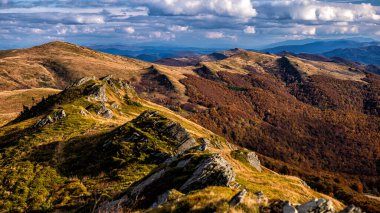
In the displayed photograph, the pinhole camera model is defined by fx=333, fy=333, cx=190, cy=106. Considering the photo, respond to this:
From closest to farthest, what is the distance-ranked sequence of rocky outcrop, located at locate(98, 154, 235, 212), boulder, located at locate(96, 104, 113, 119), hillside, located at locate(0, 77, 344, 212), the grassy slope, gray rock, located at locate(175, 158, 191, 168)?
hillside, located at locate(0, 77, 344, 212), rocky outcrop, located at locate(98, 154, 235, 212), gray rock, located at locate(175, 158, 191, 168), boulder, located at locate(96, 104, 113, 119), the grassy slope

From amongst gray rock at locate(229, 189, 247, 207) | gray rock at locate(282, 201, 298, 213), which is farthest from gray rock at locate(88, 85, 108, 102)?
gray rock at locate(282, 201, 298, 213)

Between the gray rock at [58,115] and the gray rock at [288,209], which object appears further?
the gray rock at [58,115]

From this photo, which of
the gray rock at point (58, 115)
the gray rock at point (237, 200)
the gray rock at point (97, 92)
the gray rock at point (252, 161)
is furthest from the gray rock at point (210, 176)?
the gray rock at point (97, 92)

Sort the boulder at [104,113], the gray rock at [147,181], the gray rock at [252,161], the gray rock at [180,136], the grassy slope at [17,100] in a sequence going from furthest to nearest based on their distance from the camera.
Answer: the grassy slope at [17,100]
the boulder at [104,113]
the gray rock at [252,161]
the gray rock at [180,136]
the gray rock at [147,181]

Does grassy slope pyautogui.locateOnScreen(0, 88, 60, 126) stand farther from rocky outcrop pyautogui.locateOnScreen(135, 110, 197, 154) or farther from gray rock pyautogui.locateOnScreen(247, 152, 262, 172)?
gray rock pyautogui.locateOnScreen(247, 152, 262, 172)

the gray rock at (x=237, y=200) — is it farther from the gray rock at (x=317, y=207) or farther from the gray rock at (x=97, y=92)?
the gray rock at (x=97, y=92)

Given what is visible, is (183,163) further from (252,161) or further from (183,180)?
(252,161)
